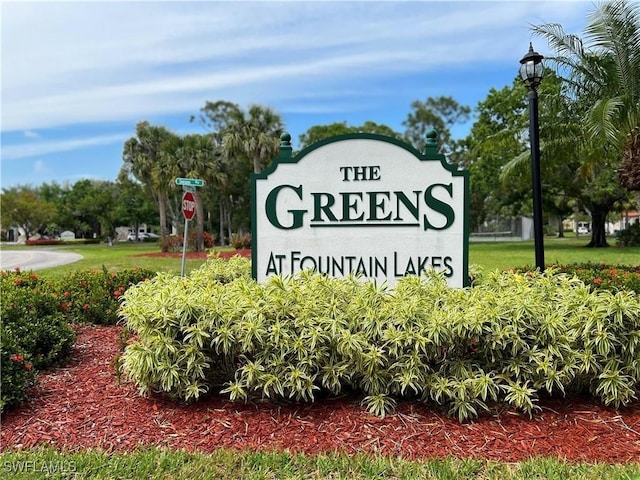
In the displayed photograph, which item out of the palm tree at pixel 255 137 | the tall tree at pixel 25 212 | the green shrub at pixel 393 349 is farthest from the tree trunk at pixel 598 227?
the tall tree at pixel 25 212

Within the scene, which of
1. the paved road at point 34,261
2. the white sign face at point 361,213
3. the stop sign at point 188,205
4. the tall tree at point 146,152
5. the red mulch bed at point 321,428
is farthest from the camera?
the tall tree at point 146,152

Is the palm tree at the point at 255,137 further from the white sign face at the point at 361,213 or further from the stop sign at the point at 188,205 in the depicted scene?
the white sign face at the point at 361,213

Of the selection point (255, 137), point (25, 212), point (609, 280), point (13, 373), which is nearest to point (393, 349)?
point (13, 373)

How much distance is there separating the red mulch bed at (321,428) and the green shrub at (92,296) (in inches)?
95.2

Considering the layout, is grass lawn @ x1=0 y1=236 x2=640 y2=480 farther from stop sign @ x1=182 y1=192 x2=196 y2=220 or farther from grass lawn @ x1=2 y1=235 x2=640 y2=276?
grass lawn @ x1=2 y1=235 x2=640 y2=276

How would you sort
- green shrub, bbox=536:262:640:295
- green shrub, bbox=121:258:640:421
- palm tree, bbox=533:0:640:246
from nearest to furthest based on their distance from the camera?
green shrub, bbox=121:258:640:421 → green shrub, bbox=536:262:640:295 → palm tree, bbox=533:0:640:246

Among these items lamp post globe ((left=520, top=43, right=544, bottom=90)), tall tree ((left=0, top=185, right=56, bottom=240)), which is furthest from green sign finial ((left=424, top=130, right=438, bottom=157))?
tall tree ((left=0, top=185, right=56, bottom=240))

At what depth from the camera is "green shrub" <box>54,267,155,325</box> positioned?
5926 mm

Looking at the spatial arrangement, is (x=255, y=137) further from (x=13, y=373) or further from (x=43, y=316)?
(x=13, y=373)

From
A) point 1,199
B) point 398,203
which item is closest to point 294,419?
point 398,203

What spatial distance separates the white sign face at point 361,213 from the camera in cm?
458

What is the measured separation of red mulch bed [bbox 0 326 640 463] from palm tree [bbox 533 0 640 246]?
27.2ft

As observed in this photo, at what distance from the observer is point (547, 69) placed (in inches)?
500

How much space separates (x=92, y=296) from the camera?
20.3 feet
